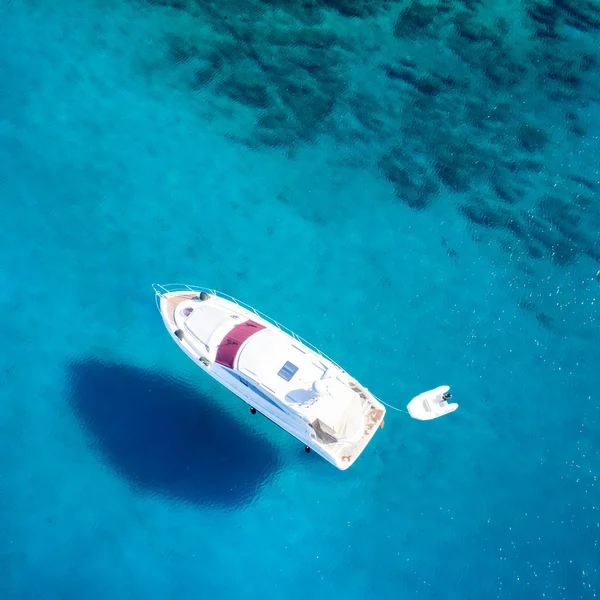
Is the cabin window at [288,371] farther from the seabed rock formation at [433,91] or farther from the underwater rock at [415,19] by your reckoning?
the underwater rock at [415,19]

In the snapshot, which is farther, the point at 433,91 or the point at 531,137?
the point at 433,91

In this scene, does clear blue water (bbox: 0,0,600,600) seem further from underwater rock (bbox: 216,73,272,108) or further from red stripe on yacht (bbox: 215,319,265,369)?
red stripe on yacht (bbox: 215,319,265,369)

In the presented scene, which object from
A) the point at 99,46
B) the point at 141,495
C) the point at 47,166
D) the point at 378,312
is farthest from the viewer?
the point at 99,46

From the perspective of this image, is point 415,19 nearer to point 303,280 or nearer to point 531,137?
point 531,137

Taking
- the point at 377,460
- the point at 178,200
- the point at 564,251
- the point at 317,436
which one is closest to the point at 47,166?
the point at 178,200

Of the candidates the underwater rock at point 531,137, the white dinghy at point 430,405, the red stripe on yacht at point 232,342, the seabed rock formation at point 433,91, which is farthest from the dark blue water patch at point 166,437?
the underwater rock at point 531,137

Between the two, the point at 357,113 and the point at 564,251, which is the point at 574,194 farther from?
the point at 357,113

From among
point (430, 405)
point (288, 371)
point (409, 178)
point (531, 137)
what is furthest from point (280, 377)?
point (531, 137)
